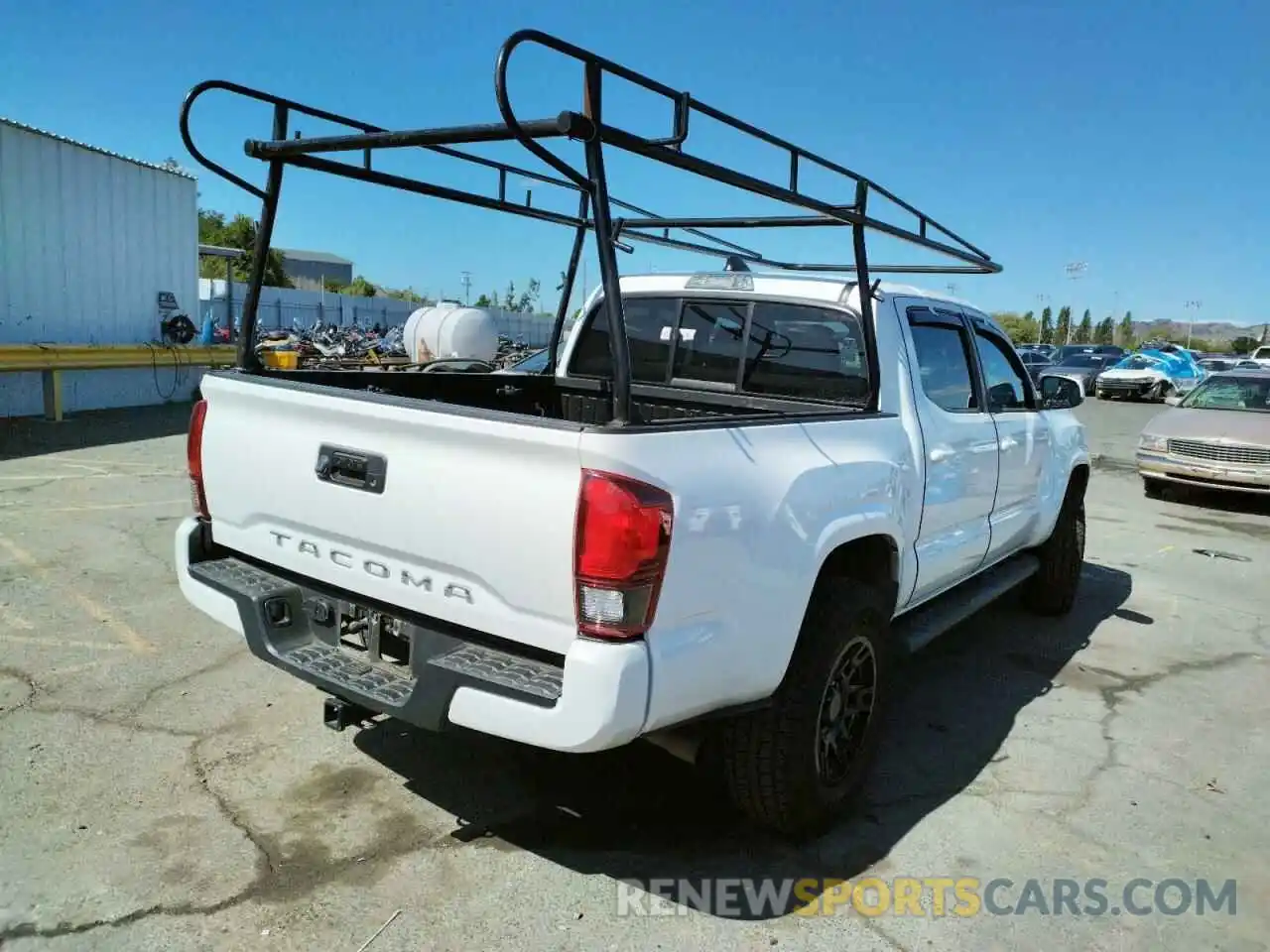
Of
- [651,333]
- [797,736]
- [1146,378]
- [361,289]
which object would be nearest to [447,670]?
[797,736]

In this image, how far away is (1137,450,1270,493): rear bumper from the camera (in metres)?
10.3

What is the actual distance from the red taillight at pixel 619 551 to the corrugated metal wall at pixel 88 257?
12.6m

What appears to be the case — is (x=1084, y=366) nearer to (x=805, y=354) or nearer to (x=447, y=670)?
(x=805, y=354)

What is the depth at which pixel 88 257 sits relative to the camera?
13328mm

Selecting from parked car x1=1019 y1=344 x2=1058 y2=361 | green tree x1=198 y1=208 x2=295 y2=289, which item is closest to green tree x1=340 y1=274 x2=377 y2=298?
green tree x1=198 y1=208 x2=295 y2=289

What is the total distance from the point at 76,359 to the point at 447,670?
12329mm

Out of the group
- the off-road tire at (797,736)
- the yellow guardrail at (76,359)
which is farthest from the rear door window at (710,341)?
the yellow guardrail at (76,359)

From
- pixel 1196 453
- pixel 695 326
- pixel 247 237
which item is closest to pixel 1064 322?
pixel 247 237

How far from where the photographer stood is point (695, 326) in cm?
441

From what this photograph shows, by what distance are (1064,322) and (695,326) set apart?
124 meters

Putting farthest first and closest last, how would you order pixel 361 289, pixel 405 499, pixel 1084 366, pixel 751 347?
pixel 361 289, pixel 1084 366, pixel 751 347, pixel 405 499

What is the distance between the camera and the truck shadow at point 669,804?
3.01 metres

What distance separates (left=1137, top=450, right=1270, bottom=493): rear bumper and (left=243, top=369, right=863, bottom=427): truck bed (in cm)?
882

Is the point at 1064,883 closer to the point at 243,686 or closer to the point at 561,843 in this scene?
the point at 561,843
